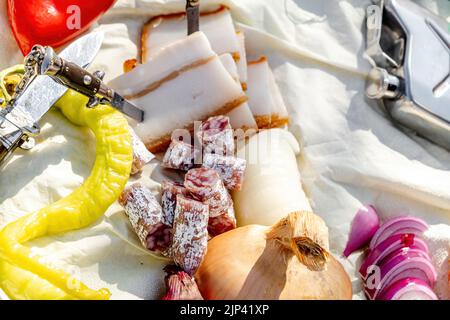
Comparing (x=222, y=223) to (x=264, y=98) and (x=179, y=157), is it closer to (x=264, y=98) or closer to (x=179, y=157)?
(x=179, y=157)

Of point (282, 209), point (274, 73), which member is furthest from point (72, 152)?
point (274, 73)

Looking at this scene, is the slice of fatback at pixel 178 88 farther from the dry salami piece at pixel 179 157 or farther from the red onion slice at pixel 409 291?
the red onion slice at pixel 409 291

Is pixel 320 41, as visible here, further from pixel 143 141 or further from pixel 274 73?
pixel 143 141

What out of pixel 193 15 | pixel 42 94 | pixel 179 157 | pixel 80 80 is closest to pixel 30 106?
pixel 42 94

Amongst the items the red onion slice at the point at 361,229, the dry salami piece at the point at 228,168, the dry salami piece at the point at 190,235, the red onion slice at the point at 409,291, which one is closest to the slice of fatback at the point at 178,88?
the dry salami piece at the point at 228,168

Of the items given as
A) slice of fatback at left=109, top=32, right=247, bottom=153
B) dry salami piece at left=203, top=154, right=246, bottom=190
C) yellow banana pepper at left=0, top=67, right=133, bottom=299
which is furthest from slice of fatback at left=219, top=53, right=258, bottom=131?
yellow banana pepper at left=0, top=67, right=133, bottom=299

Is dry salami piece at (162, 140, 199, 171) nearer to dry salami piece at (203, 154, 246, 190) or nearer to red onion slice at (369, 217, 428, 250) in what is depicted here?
dry salami piece at (203, 154, 246, 190)
